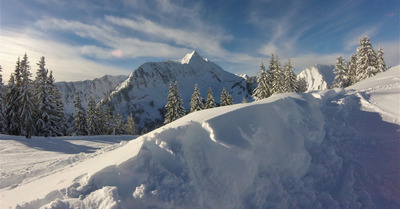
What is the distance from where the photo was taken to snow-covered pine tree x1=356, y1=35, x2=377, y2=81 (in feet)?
91.0

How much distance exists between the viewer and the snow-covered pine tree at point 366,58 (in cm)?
2773

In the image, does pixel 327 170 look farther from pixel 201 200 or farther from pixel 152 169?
pixel 152 169

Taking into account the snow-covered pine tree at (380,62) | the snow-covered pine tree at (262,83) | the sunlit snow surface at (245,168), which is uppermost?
the snow-covered pine tree at (380,62)

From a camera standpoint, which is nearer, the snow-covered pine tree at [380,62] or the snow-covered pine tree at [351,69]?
the snow-covered pine tree at [380,62]

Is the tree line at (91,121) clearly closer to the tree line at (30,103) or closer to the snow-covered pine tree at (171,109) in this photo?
the tree line at (30,103)

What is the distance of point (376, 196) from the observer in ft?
16.4

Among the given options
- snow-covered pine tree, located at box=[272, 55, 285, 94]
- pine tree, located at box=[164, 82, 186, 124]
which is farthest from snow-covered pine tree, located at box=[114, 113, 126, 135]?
snow-covered pine tree, located at box=[272, 55, 285, 94]

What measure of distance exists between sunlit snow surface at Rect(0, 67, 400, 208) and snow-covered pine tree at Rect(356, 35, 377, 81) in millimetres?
26869

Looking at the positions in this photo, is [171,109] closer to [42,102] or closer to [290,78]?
[42,102]

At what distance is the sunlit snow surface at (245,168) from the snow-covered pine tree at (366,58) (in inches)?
1058

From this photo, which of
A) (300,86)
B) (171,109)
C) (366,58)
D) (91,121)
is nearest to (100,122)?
(91,121)

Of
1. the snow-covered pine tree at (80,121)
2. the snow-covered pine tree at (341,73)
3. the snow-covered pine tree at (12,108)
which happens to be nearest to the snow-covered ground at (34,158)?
the snow-covered pine tree at (12,108)

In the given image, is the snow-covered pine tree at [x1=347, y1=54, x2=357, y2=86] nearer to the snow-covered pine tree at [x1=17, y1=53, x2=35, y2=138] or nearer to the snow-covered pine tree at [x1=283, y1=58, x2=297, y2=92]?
the snow-covered pine tree at [x1=283, y1=58, x2=297, y2=92]

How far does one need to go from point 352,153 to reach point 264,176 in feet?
11.9
